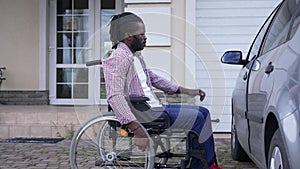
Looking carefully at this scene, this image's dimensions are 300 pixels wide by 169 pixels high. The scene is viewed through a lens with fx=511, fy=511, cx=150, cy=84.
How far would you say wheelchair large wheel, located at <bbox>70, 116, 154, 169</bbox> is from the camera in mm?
3994

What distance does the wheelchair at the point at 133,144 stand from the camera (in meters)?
3.90

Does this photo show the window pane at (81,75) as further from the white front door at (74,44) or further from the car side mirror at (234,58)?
the car side mirror at (234,58)

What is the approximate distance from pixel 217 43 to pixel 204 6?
0.60m

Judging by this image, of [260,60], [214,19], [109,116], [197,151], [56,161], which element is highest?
[214,19]

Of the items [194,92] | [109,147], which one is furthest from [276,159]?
[109,147]

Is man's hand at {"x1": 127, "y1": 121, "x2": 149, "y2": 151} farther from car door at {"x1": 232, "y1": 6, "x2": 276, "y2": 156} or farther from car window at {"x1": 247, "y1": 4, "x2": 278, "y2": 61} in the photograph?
car window at {"x1": 247, "y1": 4, "x2": 278, "y2": 61}

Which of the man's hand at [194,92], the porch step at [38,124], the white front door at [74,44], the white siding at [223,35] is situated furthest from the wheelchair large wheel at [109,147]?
the white front door at [74,44]

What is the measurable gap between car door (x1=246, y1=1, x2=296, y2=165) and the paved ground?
1541mm

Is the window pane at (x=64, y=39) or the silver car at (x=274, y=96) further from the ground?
the window pane at (x=64, y=39)

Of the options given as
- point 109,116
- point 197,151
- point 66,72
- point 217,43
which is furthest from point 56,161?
point 66,72

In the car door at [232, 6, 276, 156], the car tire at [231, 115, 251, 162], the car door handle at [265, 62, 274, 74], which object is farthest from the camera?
the car tire at [231, 115, 251, 162]

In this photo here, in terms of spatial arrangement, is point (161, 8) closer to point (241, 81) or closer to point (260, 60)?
point (241, 81)

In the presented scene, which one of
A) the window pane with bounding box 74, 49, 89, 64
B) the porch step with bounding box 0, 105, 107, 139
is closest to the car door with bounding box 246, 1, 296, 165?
the porch step with bounding box 0, 105, 107, 139

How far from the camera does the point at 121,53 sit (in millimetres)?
3904
